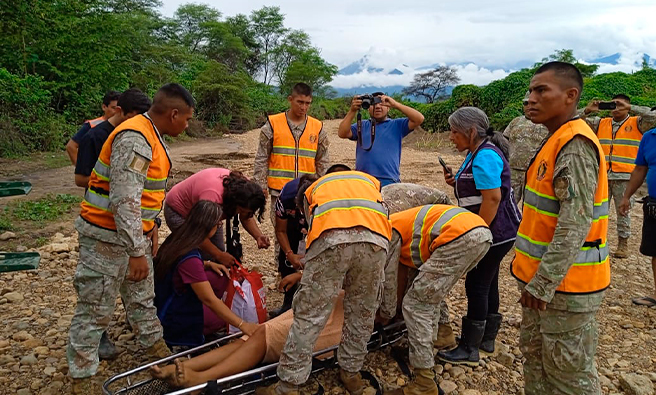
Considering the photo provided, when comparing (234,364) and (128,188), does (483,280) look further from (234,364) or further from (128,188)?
(128,188)

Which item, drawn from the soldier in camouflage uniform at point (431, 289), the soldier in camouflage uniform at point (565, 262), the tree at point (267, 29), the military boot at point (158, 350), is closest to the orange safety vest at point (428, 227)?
the soldier in camouflage uniform at point (431, 289)

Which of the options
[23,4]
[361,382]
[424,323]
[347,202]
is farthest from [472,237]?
[23,4]

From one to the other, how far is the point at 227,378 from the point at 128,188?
117cm

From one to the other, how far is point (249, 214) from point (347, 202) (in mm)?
1180

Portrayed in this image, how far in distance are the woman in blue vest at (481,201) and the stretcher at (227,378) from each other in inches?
20.1

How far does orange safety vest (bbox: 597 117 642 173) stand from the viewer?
5.74m

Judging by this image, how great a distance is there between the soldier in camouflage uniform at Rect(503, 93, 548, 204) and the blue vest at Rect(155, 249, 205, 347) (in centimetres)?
396

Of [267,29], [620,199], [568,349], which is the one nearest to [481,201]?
[568,349]

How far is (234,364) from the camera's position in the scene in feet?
9.14

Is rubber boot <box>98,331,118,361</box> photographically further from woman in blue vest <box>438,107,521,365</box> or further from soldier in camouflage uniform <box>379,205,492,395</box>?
woman in blue vest <box>438,107,521,365</box>

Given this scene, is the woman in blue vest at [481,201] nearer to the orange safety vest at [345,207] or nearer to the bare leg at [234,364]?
the orange safety vest at [345,207]

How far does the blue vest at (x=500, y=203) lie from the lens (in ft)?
10.3

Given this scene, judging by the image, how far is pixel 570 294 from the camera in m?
2.21

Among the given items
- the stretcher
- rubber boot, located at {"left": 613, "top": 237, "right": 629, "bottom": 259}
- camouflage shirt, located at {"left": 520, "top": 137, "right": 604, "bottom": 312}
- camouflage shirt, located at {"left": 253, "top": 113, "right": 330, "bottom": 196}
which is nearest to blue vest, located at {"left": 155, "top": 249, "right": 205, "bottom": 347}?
Answer: the stretcher
